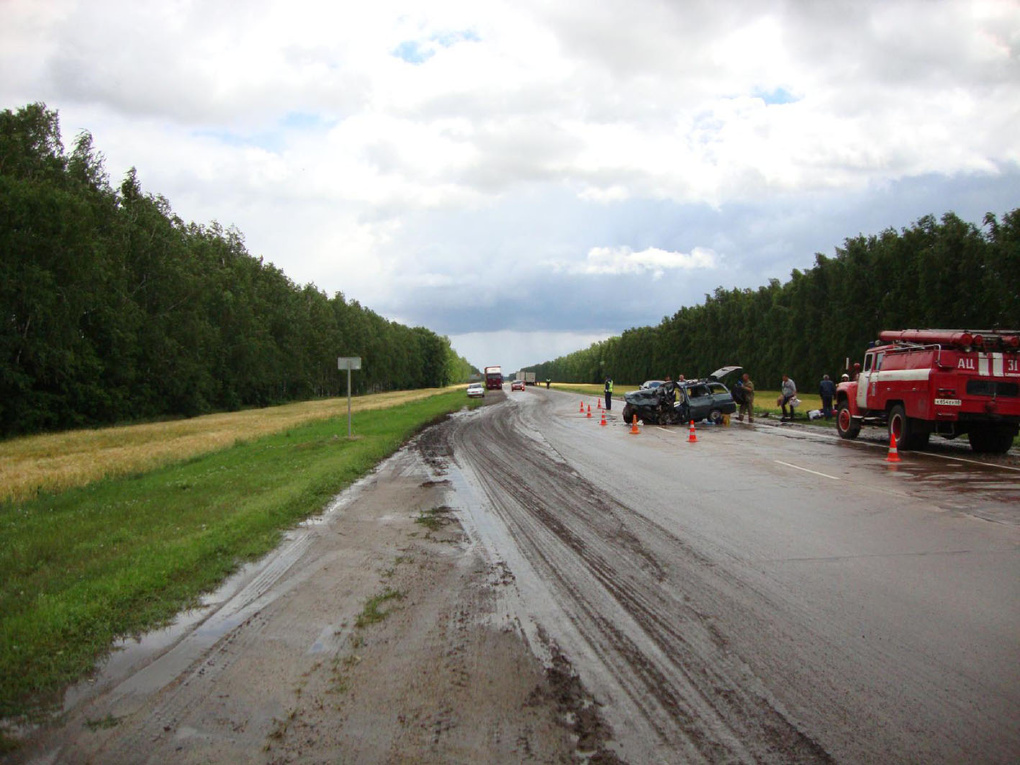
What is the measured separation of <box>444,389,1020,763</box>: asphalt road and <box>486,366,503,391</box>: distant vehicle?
281 feet

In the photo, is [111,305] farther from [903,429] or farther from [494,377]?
[494,377]

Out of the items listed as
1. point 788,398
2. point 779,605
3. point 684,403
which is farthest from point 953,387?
point 788,398

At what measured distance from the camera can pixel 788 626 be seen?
5152mm

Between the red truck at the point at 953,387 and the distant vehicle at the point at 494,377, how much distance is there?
80.7m

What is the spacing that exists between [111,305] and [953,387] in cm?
4291

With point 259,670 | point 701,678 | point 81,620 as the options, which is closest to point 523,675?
point 701,678

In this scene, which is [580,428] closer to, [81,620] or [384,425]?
[384,425]

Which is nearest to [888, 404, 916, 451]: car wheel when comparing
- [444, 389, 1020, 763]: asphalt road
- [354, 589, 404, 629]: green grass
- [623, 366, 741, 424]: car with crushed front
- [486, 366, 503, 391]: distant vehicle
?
[444, 389, 1020, 763]: asphalt road

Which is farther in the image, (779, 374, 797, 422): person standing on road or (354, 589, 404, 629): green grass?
(779, 374, 797, 422): person standing on road

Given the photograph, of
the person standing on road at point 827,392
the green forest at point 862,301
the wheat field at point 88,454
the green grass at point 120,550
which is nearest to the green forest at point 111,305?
the wheat field at point 88,454

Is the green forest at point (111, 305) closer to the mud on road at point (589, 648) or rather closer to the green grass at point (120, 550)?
the green grass at point (120, 550)

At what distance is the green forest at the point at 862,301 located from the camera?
140 feet

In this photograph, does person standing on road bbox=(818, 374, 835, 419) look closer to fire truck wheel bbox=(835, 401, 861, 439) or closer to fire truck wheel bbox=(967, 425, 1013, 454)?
fire truck wheel bbox=(835, 401, 861, 439)

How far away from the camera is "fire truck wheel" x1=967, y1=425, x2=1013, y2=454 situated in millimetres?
16797
